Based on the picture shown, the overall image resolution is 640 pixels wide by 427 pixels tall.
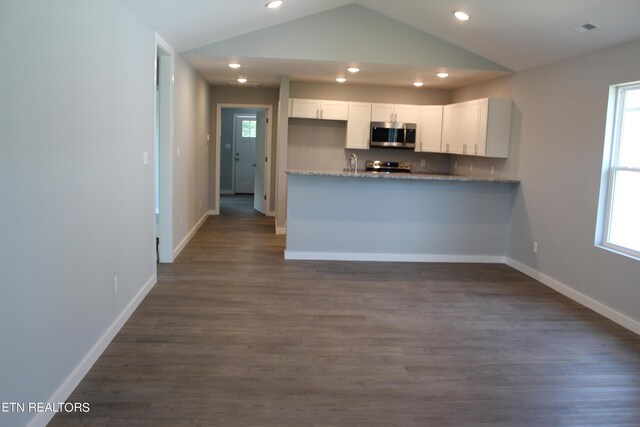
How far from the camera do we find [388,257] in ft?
20.4

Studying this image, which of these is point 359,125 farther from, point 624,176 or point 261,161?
point 624,176

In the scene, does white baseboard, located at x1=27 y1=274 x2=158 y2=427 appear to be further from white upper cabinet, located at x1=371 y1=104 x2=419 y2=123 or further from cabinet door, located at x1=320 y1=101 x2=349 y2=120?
white upper cabinet, located at x1=371 y1=104 x2=419 y2=123

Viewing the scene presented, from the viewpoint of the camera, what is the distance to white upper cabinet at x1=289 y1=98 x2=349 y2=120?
7.94 m

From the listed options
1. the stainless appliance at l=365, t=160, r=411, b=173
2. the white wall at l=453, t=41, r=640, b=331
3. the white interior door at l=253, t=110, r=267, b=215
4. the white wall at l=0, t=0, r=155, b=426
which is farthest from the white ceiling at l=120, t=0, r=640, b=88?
the white interior door at l=253, t=110, r=267, b=215

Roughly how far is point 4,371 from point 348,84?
694 centimetres

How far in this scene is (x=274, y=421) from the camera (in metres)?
2.58

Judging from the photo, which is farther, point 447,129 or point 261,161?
Result: point 261,161

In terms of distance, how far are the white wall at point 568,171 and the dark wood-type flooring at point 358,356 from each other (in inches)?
12.3

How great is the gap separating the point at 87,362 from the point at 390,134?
19.4 ft

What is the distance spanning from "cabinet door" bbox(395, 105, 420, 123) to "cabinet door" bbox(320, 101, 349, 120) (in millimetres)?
808

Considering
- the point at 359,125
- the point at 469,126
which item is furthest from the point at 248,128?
the point at 469,126

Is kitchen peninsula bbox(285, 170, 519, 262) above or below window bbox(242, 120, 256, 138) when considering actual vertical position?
below

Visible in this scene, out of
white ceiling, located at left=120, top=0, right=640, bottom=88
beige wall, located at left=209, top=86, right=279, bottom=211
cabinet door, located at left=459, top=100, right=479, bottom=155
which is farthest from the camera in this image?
beige wall, located at left=209, top=86, right=279, bottom=211

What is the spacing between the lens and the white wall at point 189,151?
5934 millimetres
